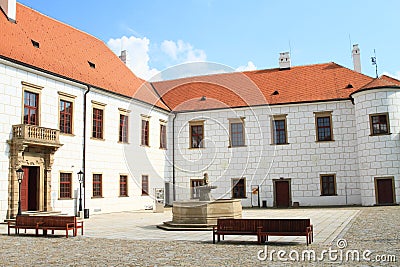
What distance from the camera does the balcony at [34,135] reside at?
17516 mm

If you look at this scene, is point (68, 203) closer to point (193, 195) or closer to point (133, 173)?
point (133, 173)

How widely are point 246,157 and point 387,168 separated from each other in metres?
8.52

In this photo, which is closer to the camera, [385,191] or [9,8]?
[9,8]

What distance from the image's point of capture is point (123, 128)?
25078 millimetres

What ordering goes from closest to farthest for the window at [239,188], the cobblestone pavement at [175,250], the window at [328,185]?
the cobblestone pavement at [175,250] → the window at [328,185] → the window at [239,188]

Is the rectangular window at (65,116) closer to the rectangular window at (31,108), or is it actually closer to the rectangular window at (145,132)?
the rectangular window at (31,108)

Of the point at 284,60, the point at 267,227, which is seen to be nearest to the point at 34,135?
the point at 267,227

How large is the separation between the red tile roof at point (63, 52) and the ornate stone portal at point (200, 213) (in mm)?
9291

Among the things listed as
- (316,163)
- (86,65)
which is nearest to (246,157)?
(316,163)

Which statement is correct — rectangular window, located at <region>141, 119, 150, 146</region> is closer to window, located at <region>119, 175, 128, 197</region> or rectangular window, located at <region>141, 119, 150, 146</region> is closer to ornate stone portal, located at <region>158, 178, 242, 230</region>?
window, located at <region>119, 175, 128, 197</region>

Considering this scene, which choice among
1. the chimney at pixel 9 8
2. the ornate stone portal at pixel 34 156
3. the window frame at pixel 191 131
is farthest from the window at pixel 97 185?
the window frame at pixel 191 131

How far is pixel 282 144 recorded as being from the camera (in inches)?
1093

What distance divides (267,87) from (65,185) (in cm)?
1509

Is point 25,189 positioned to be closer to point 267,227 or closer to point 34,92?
Result: point 34,92
